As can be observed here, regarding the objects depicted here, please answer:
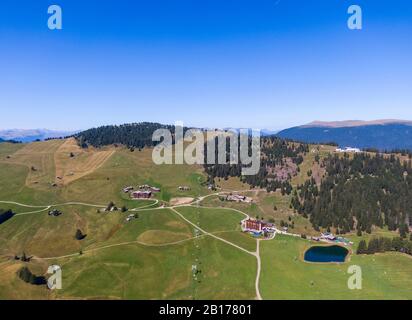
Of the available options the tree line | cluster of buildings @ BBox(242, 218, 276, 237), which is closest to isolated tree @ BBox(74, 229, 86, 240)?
cluster of buildings @ BBox(242, 218, 276, 237)

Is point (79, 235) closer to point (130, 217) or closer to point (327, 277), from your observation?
point (130, 217)

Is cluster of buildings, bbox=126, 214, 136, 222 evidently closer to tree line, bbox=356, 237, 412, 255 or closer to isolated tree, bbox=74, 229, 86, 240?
isolated tree, bbox=74, 229, 86, 240

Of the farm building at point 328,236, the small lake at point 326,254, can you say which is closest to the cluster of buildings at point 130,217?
the small lake at point 326,254

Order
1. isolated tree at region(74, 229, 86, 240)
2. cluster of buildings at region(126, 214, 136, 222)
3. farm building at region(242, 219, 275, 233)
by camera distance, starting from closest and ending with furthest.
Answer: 1. farm building at region(242, 219, 275, 233)
2. isolated tree at region(74, 229, 86, 240)
3. cluster of buildings at region(126, 214, 136, 222)

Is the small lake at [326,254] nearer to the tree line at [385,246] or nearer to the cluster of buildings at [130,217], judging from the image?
the tree line at [385,246]
